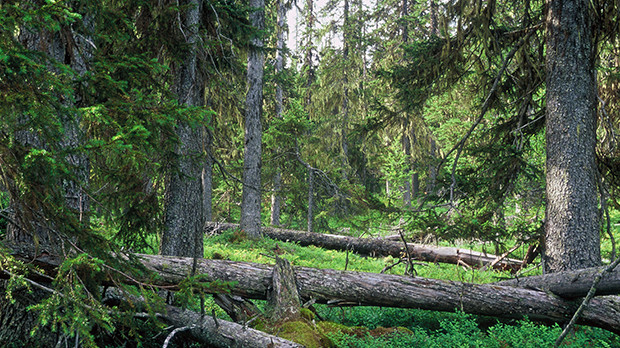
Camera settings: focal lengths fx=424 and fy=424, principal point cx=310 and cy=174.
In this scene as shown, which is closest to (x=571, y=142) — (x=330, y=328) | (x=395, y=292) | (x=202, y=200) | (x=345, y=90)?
(x=395, y=292)

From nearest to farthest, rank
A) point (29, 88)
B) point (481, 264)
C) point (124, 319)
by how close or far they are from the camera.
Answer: point (29, 88) < point (124, 319) < point (481, 264)

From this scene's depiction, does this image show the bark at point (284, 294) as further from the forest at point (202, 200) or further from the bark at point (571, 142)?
the bark at point (571, 142)

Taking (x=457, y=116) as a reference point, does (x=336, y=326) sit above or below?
below

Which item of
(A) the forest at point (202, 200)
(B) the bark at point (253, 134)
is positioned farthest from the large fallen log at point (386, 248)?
(B) the bark at point (253, 134)

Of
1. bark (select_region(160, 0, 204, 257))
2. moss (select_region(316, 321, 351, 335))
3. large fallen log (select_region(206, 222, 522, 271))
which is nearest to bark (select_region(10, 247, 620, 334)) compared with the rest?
moss (select_region(316, 321, 351, 335))

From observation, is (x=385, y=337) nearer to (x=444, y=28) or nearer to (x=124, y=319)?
(x=124, y=319)

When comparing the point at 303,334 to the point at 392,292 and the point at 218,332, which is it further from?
the point at 392,292

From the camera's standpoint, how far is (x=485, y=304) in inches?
247

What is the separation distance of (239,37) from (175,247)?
16.1ft

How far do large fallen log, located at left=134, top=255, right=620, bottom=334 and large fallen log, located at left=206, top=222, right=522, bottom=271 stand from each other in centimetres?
456

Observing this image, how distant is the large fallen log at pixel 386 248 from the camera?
1236 centimetres

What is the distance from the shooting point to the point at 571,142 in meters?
6.93

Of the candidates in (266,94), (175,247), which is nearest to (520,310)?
(175,247)

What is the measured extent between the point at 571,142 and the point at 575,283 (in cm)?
231
